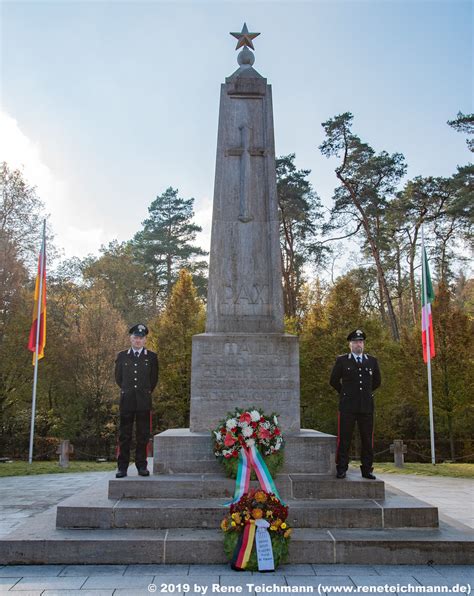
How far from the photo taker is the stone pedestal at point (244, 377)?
23.2 feet

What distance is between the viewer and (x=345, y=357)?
22.2 feet

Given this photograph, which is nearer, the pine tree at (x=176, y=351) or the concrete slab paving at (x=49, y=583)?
the concrete slab paving at (x=49, y=583)

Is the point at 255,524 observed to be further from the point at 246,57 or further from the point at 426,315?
the point at 426,315

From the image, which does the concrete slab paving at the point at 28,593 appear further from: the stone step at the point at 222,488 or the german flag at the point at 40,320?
the german flag at the point at 40,320

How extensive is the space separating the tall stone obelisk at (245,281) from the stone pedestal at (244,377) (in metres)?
0.01

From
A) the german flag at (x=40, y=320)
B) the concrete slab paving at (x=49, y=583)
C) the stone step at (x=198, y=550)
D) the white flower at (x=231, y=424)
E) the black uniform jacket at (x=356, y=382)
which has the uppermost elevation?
the german flag at (x=40, y=320)

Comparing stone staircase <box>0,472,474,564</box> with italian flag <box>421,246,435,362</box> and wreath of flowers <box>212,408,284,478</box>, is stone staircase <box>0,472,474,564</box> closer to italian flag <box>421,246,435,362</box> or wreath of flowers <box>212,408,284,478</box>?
wreath of flowers <box>212,408,284,478</box>

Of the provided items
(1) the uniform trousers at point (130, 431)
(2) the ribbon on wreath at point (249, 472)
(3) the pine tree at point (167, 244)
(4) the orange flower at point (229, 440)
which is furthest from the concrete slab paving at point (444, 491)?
(3) the pine tree at point (167, 244)

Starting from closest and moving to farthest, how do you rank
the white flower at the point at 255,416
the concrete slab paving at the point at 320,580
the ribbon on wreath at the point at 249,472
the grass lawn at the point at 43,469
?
1. the concrete slab paving at the point at 320,580
2. the ribbon on wreath at the point at 249,472
3. the white flower at the point at 255,416
4. the grass lawn at the point at 43,469

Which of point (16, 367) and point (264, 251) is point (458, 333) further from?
point (16, 367)

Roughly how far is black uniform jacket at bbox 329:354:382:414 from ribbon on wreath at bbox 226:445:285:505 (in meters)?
1.40

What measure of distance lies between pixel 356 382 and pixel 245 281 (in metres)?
2.29

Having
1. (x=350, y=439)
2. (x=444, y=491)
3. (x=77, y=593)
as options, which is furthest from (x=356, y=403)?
(x=444, y=491)

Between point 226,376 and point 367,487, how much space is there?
7.50 feet
